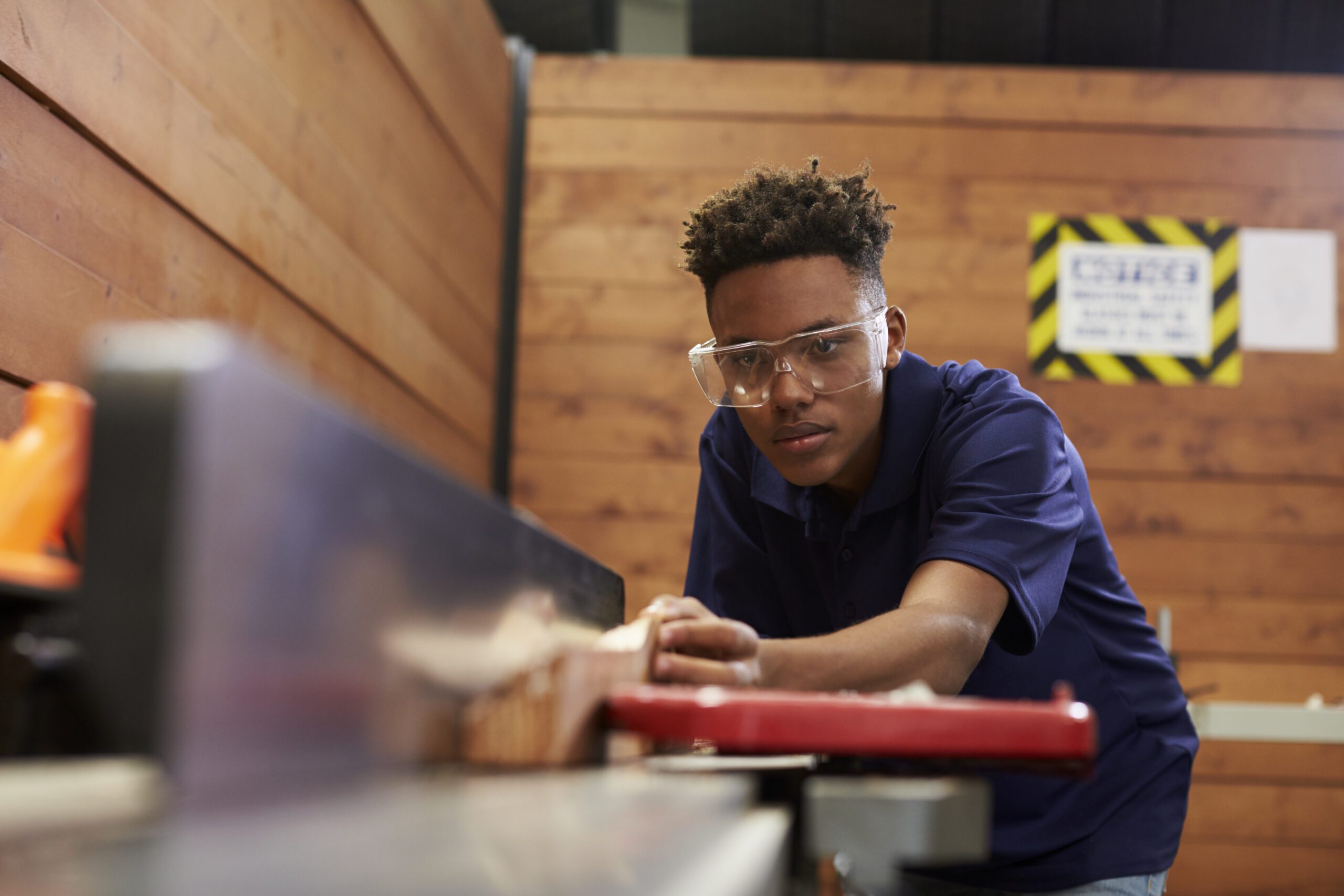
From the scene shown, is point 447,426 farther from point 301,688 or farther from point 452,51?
point 301,688

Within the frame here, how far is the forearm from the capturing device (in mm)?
952

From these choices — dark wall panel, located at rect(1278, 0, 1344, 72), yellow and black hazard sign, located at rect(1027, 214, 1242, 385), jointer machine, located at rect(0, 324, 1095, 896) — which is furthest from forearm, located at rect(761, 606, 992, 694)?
dark wall panel, located at rect(1278, 0, 1344, 72)

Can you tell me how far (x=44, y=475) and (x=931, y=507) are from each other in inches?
40.0

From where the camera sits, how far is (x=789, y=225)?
146 cm

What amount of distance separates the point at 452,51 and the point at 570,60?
72 cm

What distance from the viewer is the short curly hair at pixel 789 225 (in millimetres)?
1460

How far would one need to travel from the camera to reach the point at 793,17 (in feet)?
12.3

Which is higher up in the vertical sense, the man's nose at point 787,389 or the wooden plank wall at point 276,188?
the wooden plank wall at point 276,188

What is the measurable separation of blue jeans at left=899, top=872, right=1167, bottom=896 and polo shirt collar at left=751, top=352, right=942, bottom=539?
436 millimetres

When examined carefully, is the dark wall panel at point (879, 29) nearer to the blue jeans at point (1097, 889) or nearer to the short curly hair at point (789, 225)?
the short curly hair at point (789, 225)

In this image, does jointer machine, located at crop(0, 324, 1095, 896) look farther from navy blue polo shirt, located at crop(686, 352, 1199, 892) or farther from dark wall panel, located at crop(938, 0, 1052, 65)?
dark wall panel, located at crop(938, 0, 1052, 65)

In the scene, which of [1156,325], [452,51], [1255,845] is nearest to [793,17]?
[452,51]

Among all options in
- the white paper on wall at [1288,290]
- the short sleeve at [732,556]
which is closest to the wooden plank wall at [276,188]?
the short sleeve at [732,556]

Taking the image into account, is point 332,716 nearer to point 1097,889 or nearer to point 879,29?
point 1097,889
